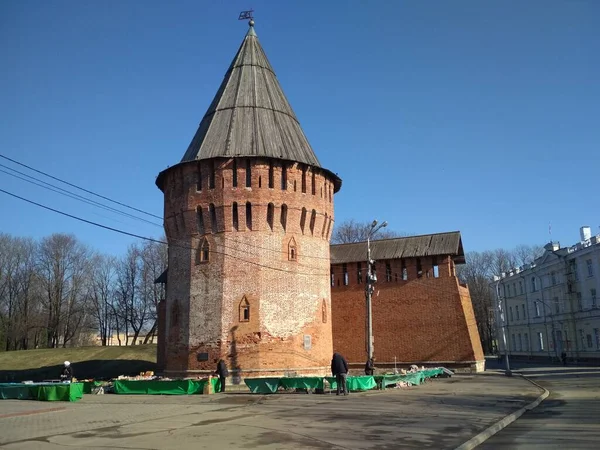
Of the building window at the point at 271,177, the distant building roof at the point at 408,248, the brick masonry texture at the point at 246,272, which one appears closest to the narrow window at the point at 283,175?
the brick masonry texture at the point at 246,272

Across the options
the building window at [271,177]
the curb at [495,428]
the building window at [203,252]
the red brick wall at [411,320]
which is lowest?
the curb at [495,428]

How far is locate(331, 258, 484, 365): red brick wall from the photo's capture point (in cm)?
3081

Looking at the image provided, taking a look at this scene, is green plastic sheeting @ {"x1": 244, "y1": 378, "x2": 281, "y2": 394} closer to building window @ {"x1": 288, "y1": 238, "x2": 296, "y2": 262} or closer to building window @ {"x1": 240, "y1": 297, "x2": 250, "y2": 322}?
building window @ {"x1": 240, "y1": 297, "x2": 250, "y2": 322}

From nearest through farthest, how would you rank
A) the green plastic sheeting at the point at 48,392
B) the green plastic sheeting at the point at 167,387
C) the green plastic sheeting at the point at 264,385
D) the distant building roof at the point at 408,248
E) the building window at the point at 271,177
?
the green plastic sheeting at the point at 48,392
the green plastic sheeting at the point at 264,385
the green plastic sheeting at the point at 167,387
the building window at the point at 271,177
the distant building roof at the point at 408,248

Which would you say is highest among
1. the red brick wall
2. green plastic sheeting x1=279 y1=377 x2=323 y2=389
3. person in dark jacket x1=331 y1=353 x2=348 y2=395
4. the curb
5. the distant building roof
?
the distant building roof

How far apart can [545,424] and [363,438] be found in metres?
4.14

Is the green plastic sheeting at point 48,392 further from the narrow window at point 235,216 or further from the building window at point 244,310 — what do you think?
the narrow window at point 235,216

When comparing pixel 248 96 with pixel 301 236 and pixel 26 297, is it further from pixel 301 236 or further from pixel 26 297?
pixel 26 297

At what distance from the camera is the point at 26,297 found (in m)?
52.1

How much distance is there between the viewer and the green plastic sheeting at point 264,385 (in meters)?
18.6

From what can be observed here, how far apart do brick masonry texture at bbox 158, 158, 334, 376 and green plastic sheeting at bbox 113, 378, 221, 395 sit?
386 centimetres

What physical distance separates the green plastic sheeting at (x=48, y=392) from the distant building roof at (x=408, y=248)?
1994cm

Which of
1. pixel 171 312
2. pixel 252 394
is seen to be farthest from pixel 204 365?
pixel 252 394

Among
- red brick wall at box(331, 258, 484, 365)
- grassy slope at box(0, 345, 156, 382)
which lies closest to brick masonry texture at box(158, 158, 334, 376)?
red brick wall at box(331, 258, 484, 365)
